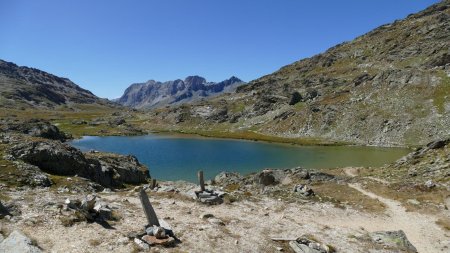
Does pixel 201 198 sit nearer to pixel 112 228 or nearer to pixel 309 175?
pixel 112 228

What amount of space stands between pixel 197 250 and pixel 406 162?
47.6 meters

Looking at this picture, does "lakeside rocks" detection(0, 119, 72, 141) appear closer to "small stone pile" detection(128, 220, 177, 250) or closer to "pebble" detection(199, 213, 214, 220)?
"pebble" detection(199, 213, 214, 220)

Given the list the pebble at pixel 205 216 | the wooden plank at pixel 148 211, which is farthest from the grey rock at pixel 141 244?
the pebble at pixel 205 216

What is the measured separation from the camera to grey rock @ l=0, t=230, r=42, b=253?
1814 centimetres

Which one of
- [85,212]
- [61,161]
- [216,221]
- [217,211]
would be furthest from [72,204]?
[61,161]

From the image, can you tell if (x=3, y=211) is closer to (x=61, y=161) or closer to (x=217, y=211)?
(x=217, y=211)

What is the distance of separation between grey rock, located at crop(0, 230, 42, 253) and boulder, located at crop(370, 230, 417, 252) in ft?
73.5

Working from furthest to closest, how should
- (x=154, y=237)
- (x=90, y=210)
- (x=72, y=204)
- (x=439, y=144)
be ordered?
1. (x=439, y=144)
2. (x=72, y=204)
3. (x=90, y=210)
4. (x=154, y=237)

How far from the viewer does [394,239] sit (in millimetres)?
26531

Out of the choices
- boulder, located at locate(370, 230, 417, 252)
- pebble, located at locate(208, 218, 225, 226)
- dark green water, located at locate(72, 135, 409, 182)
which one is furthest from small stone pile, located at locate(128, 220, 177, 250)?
dark green water, located at locate(72, 135, 409, 182)

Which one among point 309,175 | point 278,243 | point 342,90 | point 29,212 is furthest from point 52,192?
point 342,90

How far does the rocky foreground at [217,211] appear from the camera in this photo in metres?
21.8

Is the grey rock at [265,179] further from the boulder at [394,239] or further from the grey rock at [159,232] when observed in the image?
the grey rock at [159,232]

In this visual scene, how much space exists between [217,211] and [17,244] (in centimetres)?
1580
